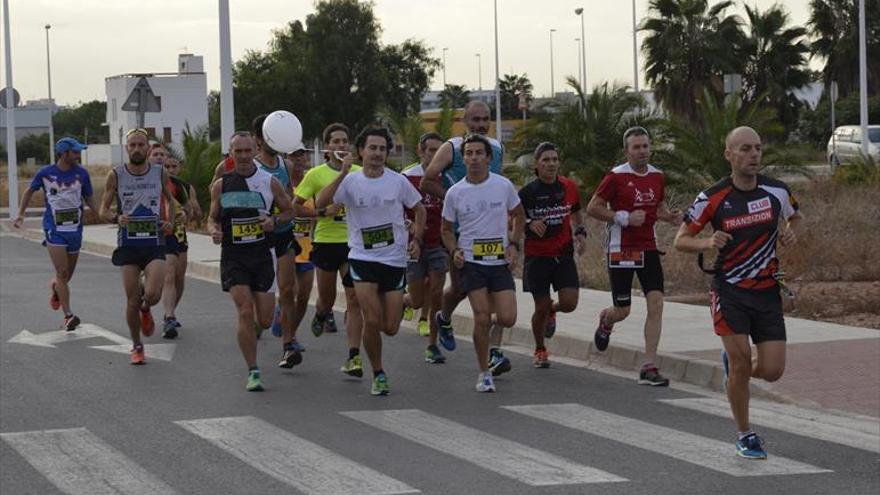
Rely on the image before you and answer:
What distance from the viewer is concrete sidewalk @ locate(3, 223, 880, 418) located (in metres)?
11.7

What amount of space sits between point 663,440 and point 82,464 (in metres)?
3.62

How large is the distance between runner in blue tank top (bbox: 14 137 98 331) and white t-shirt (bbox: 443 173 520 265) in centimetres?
552

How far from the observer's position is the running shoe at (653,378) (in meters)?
12.4

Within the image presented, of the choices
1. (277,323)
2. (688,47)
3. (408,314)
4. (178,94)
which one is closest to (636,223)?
(277,323)

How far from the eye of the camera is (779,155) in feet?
87.5

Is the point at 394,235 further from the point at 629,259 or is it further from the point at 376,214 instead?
the point at 629,259

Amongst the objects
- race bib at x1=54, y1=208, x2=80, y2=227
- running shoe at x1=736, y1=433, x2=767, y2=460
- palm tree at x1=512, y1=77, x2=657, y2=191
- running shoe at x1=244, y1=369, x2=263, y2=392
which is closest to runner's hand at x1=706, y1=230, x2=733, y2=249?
running shoe at x1=736, y1=433, x2=767, y2=460

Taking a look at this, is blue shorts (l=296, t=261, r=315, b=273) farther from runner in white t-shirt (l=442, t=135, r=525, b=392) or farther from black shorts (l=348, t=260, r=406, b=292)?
runner in white t-shirt (l=442, t=135, r=525, b=392)

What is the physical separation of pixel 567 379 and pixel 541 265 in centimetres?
98

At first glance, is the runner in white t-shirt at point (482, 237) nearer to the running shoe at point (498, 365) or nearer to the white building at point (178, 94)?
the running shoe at point (498, 365)

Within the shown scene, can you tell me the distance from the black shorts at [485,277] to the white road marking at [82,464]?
316cm

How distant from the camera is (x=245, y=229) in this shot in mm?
12148

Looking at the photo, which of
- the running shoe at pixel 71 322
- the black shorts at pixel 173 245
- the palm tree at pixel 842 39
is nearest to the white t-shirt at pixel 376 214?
the black shorts at pixel 173 245

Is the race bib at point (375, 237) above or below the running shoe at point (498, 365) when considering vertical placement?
above
